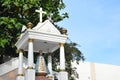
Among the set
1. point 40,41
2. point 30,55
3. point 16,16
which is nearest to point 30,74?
point 30,55

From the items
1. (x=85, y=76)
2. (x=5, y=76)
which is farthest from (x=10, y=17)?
(x=85, y=76)

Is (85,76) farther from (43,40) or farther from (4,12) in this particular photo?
(43,40)

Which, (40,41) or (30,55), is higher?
(40,41)

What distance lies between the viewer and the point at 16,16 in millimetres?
21344

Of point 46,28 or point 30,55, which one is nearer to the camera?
point 30,55

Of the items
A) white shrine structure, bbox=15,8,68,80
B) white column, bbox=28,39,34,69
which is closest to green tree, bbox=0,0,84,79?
white shrine structure, bbox=15,8,68,80

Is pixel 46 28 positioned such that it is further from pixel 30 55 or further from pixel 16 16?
pixel 16 16

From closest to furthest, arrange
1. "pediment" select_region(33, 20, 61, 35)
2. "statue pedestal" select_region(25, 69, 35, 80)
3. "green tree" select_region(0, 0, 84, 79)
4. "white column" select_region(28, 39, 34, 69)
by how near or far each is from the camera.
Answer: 1. "statue pedestal" select_region(25, 69, 35, 80)
2. "white column" select_region(28, 39, 34, 69)
3. "pediment" select_region(33, 20, 61, 35)
4. "green tree" select_region(0, 0, 84, 79)

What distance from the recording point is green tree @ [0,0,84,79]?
1972 centimetres

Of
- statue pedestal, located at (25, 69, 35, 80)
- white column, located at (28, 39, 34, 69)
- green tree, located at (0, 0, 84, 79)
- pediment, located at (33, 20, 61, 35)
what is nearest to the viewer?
statue pedestal, located at (25, 69, 35, 80)

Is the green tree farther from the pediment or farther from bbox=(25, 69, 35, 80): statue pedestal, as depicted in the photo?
bbox=(25, 69, 35, 80): statue pedestal

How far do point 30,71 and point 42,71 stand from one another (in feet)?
1.98

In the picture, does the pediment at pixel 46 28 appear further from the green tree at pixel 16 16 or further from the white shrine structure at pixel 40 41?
the green tree at pixel 16 16

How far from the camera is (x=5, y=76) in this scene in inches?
726
